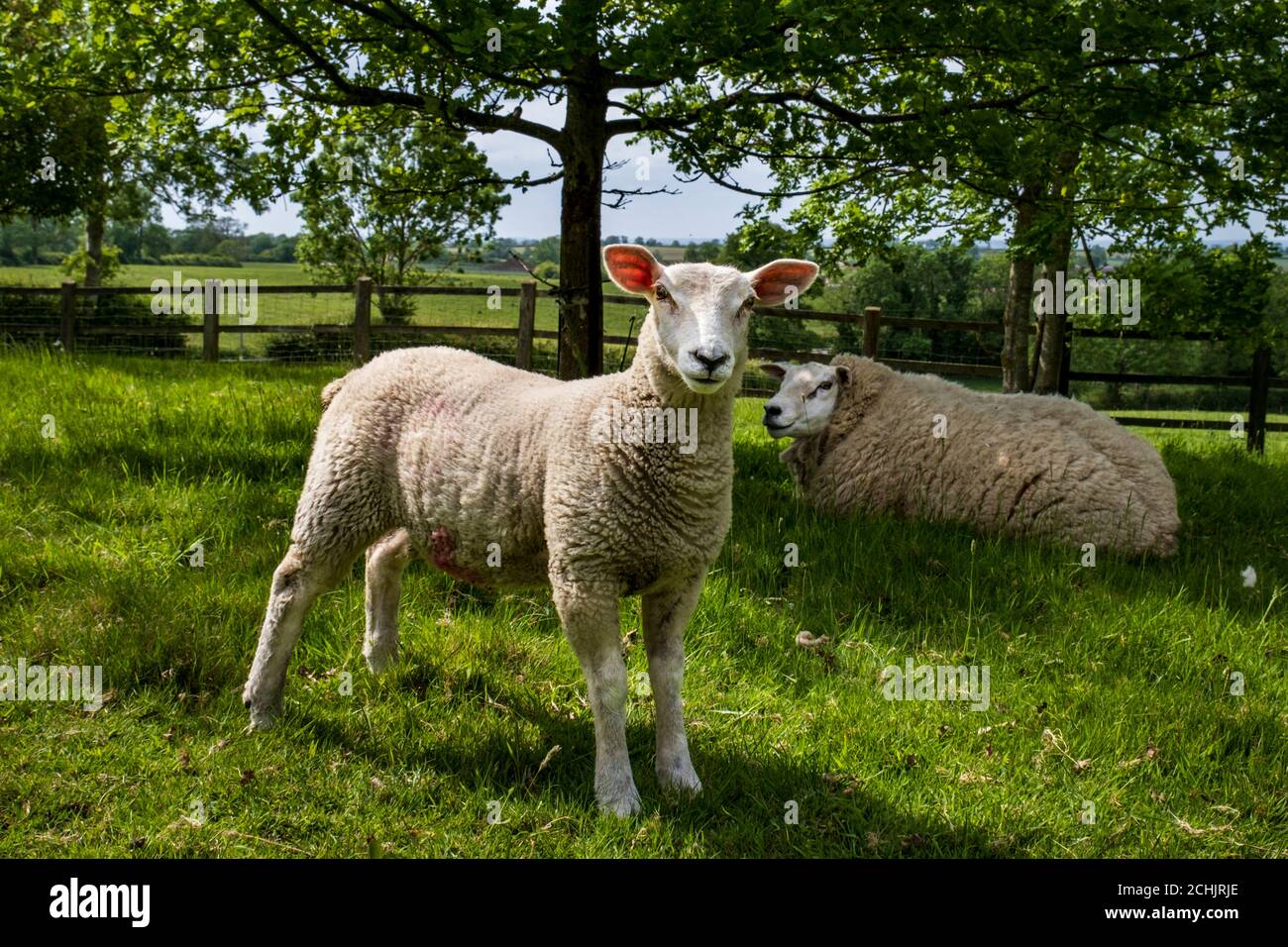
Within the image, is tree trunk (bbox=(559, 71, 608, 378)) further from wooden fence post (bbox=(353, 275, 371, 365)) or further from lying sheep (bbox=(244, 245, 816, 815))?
wooden fence post (bbox=(353, 275, 371, 365))

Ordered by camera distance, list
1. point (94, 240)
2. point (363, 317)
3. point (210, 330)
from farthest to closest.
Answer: point (94, 240), point (210, 330), point (363, 317)

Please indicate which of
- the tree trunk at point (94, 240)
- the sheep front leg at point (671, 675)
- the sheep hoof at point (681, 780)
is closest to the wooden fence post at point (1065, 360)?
the sheep front leg at point (671, 675)

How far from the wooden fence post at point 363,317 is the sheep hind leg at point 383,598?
39.0 feet

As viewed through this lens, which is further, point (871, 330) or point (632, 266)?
point (871, 330)

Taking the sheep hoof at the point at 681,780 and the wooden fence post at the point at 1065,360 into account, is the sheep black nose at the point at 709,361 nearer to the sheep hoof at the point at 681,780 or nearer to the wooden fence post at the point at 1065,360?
the sheep hoof at the point at 681,780

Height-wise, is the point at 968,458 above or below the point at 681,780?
above

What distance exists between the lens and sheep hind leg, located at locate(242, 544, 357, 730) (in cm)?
408

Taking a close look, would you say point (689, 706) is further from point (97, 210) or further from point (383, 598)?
point (97, 210)

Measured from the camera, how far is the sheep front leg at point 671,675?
142 inches

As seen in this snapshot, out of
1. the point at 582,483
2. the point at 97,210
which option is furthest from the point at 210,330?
the point at 582,483

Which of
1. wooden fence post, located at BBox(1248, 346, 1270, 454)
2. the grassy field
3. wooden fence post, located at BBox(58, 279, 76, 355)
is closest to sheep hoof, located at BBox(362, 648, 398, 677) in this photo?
the grassy field

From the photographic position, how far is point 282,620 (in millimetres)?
4148

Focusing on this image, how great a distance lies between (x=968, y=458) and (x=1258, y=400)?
925 centimetres

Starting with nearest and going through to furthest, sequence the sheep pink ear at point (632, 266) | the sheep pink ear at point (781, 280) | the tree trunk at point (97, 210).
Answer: the sheep pink ear at point (632, 266), the sheep pink ear at point (781, 280), the tree trunk at point (97, 210)
